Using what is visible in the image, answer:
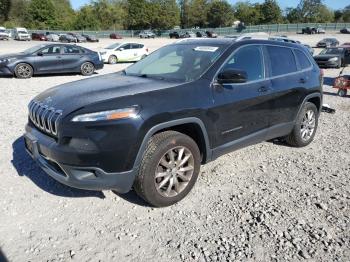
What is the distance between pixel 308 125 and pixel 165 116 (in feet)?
11.1

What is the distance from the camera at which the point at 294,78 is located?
543 cm

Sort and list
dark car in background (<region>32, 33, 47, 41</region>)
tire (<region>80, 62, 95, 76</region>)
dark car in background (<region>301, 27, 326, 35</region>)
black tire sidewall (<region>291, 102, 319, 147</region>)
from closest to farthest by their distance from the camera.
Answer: black tire sidewall (<region>291, 102, 319, 147</region>)
tire (<region>80, 62, 95, 76</region>)
dark car in background (<region>32, 33, 47, 41</region>)
dark car in background (<region>301, 27, 326, 35</region>)

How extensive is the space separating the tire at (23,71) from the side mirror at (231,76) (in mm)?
11589

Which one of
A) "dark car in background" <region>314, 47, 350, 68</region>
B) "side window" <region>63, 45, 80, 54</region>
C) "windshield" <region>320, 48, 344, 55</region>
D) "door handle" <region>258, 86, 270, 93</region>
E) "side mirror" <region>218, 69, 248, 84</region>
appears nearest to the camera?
"side mirror" <region>218, 69, 248, 84</region>

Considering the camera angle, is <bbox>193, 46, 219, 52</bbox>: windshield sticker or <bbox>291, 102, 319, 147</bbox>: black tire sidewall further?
<bbox>291, 102, 319, 147</bbox>: black tire sidewall

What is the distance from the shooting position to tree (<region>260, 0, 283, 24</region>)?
10106cm

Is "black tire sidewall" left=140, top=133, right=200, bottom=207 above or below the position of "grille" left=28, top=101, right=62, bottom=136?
below

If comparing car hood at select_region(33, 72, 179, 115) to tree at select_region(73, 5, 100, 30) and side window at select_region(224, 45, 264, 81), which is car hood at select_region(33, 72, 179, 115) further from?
tree at select_region(73, 5, 100, 30)

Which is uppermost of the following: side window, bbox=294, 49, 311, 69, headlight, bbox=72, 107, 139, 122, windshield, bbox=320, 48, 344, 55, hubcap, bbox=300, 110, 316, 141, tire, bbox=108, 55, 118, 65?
side window, bbox=294, 49, 311, 69

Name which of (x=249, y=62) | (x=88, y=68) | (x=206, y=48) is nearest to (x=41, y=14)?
(x=88, y=68)

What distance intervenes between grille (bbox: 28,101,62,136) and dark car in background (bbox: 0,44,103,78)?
10.7m

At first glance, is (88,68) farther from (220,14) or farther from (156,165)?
(220,14)

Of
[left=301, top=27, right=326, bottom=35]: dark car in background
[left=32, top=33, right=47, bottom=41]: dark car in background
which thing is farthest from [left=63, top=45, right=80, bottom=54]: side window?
[left=301, top=27, right=326, bottom=35]: dark car in background

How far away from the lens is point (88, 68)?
16016mm
